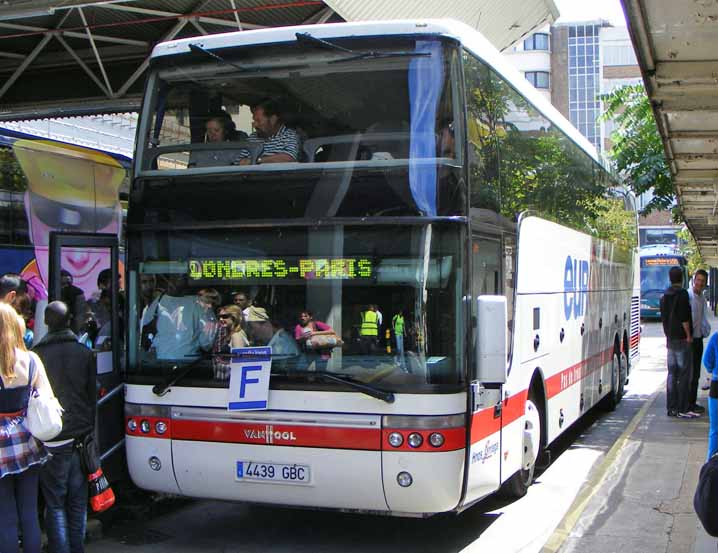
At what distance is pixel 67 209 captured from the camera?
1120 centimetres

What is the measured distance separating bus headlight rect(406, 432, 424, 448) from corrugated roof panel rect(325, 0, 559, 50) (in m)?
8.35

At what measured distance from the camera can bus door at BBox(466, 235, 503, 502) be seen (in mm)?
6387

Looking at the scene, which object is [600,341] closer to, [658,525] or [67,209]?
[658,525]

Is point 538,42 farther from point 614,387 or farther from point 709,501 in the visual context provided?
point 709,501

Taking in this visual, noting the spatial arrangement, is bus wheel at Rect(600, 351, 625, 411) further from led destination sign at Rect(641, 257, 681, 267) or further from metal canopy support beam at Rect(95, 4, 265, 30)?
led destination sign at Rect(641, 257, 681, 267)

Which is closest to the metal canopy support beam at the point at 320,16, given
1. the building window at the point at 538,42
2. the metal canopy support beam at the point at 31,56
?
the metal canopy support beam at the point at 31,56

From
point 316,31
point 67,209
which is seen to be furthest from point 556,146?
point 67,209

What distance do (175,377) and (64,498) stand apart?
114 cm

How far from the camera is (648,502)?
7992mm

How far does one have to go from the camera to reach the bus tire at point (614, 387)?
14.5m

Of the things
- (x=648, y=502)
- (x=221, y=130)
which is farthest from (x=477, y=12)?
(x=648, y=502)

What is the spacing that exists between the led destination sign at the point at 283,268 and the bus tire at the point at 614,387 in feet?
29.6

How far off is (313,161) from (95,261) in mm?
4279

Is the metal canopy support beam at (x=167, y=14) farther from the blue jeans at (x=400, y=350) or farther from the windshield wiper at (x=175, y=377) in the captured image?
the blue jeans at (x=400, y=350)
